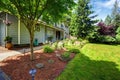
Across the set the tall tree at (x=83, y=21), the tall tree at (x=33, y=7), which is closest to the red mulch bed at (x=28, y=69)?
the tall tree at (x=33, y=7)

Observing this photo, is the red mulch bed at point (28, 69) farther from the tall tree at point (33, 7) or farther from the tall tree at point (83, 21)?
the tall tree at point (83, 21)

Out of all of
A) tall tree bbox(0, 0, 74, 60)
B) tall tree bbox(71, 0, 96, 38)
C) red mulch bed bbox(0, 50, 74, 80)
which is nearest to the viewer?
red mulch bed bbox(0, 50, 74, 80)

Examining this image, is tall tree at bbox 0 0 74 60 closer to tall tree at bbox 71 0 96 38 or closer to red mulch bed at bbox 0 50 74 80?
red mulch bed at bbox 0 50 74 80

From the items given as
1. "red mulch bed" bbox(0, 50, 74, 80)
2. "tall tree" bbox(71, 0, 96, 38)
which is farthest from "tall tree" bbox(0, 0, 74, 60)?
"tall tree" bbox(71, 0, 96, 38)

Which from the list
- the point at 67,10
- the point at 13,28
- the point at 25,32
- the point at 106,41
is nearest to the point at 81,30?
the point at 106,41

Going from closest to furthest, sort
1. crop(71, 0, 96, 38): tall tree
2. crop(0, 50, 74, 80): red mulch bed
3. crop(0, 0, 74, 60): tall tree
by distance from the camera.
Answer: crop(0, 50, 74, 80): red mulch bed → crop(0, 0, 74, 60): tall tree → crop(71, 0, 96, 38): tall tree

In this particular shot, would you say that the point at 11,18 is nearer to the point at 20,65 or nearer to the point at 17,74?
the point at 20,65

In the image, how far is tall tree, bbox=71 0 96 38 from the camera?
23969 mm

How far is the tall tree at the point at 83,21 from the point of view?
78.6ft

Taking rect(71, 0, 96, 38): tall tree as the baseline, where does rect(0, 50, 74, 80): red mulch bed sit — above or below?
below

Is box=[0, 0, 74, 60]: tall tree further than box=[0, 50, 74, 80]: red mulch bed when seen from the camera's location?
Yes

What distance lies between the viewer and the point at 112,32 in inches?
1150

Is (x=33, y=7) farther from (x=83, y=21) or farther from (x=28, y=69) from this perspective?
(x=83, y=21)

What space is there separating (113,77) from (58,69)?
9.63ft
